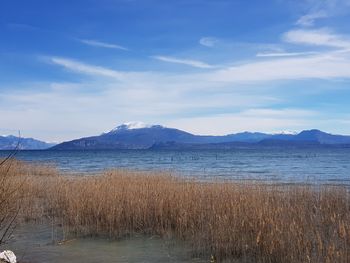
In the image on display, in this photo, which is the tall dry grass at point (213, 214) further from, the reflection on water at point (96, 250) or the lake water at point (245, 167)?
the lake water at point (245, 167)

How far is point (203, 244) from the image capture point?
853 cm

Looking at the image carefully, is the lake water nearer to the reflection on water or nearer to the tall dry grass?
the tall dry grass

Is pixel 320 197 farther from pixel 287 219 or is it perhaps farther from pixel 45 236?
pixel 45 236

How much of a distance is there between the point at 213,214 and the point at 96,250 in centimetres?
239

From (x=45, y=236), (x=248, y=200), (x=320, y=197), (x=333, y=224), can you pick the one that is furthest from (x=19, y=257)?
(x=320, y=197)

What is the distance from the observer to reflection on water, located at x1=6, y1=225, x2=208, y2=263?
8273 mm

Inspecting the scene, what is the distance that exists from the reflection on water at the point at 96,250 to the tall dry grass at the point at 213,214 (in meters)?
0.38

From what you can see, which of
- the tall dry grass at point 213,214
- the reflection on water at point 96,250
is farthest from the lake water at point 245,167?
the reflection on water at point 96,250

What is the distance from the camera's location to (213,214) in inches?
367

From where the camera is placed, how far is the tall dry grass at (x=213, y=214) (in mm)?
7188

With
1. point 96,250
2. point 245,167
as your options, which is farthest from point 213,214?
point 245,167

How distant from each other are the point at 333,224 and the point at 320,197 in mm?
3032

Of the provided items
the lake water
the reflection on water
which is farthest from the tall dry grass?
the lake water

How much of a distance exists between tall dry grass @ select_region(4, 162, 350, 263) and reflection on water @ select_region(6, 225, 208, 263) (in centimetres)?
38
